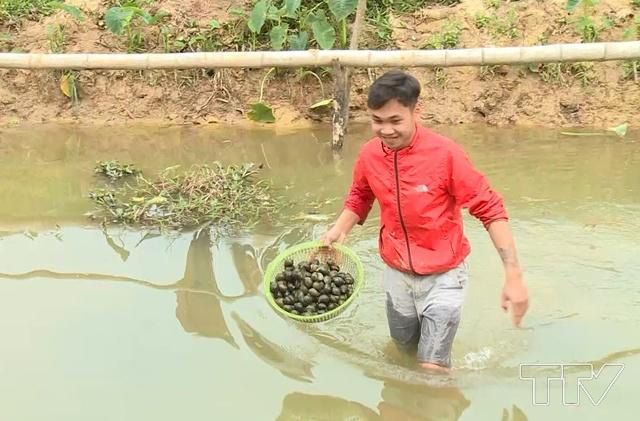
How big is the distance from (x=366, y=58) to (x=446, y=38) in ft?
5.63

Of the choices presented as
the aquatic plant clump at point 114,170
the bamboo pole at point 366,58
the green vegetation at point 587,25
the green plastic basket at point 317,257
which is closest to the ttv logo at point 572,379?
the green plastic basket at point 317,257

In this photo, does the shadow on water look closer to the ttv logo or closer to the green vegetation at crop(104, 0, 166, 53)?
the ttv logo

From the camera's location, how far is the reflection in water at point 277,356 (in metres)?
3.77

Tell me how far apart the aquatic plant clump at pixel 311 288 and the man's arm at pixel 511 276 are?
34.0 inches

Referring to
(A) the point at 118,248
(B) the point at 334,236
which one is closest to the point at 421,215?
(B) the point at 334,236

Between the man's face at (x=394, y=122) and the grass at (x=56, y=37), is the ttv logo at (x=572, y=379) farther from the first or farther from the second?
the grass at (x=56, y=37)

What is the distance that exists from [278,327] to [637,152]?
3.73m

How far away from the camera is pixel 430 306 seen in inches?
134

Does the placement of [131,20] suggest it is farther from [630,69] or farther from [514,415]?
[514,415]

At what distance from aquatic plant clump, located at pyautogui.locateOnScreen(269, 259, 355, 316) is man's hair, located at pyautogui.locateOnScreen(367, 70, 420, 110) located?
1.02 m

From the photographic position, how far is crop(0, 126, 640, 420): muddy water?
3.56 metres

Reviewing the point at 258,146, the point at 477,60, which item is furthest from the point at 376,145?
the point at 258,146

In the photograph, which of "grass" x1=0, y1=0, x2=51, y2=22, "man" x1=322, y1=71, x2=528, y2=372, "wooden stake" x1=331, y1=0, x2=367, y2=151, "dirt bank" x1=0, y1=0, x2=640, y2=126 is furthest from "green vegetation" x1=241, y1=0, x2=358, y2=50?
"man" x1=322, y1=71, x2=528, y2=372

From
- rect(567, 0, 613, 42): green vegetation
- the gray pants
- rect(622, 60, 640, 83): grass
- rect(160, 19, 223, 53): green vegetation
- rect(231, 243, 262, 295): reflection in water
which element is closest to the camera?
the gray pants
